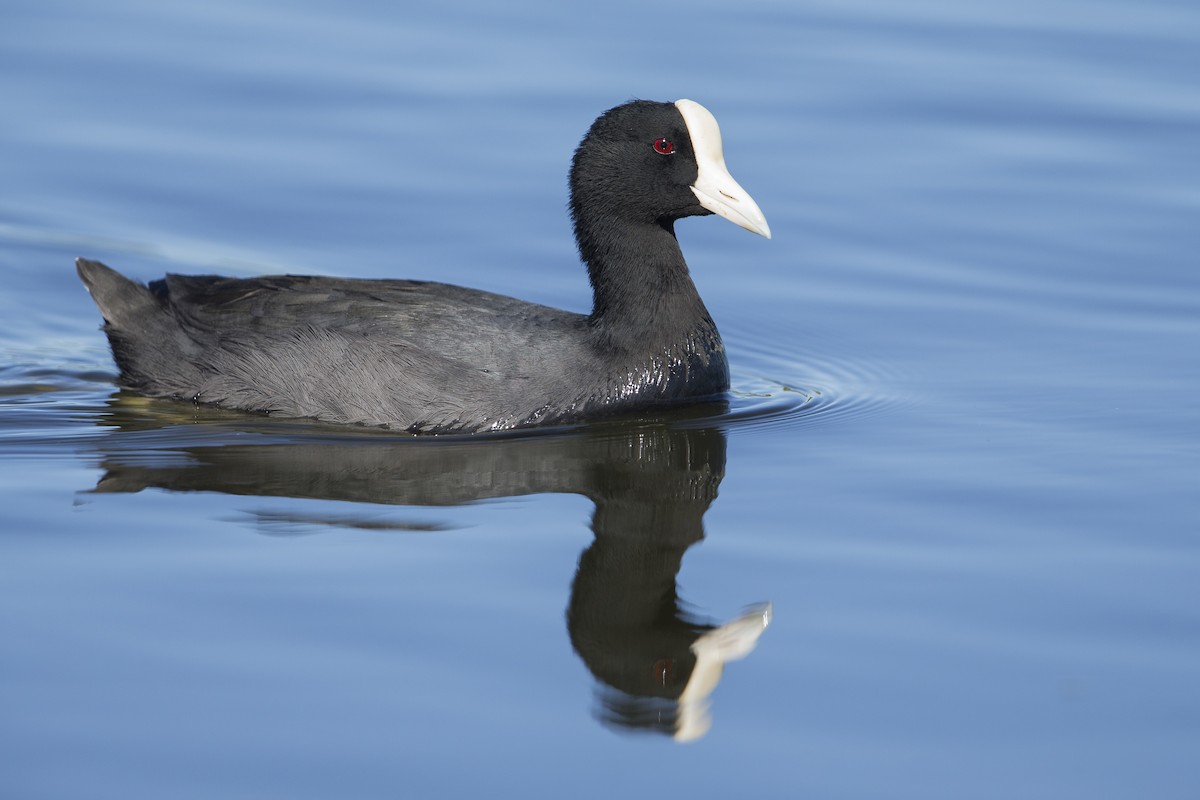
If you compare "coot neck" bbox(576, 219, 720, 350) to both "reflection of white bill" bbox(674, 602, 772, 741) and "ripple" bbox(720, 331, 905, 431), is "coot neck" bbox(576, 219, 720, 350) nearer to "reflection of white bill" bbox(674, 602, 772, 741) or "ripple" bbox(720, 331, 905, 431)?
"ripple" bbox(720, 331, 905, 431)

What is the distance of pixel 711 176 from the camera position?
7.91 meters

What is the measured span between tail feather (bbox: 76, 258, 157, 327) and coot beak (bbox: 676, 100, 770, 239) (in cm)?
267

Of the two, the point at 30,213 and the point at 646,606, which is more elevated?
the point at 30,213

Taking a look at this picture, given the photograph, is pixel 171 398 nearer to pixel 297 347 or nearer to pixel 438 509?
pixel 297 347

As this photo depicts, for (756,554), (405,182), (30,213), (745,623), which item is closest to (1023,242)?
(405,182)

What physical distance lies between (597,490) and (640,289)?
1491mm

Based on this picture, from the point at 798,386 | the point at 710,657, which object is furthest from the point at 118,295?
the point at 710,657

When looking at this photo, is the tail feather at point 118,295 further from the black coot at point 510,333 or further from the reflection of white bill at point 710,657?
the reflection of white bill at point 710,657

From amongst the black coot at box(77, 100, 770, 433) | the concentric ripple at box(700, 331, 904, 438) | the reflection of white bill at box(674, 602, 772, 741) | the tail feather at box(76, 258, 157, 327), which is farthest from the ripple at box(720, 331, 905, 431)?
the tail feather at box(76, 258, 157, 327)

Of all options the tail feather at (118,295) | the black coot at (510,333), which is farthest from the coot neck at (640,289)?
the tail feather at (118,295)

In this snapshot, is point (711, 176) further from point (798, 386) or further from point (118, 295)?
point (118, 295)

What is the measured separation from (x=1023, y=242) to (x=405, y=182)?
12.0 feet

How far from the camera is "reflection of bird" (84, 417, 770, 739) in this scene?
5.23 m

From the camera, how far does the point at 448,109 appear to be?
38.2 ft
